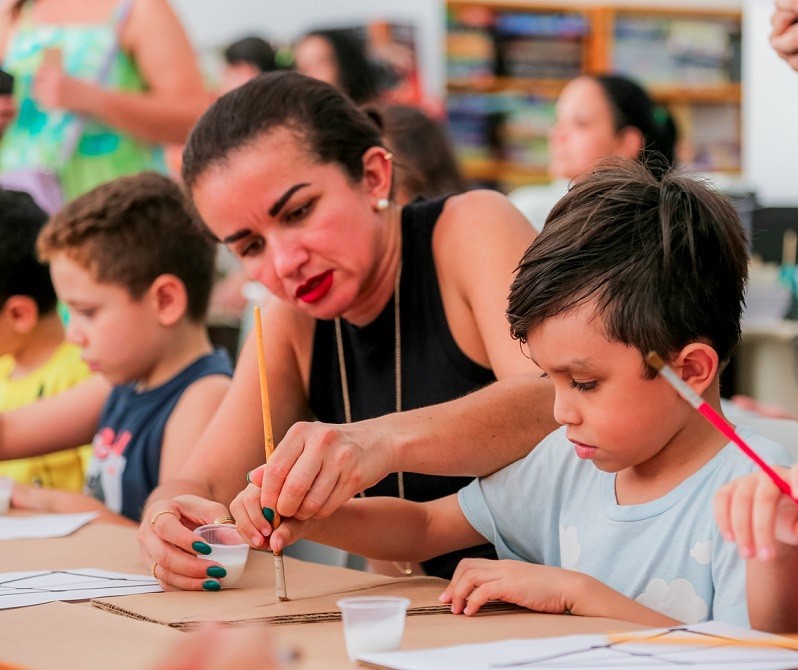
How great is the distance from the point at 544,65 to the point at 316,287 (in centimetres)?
561

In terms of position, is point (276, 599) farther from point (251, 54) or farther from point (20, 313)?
point (251, 54)

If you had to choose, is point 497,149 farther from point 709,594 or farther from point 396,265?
point 709,594

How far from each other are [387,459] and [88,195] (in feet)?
3.64

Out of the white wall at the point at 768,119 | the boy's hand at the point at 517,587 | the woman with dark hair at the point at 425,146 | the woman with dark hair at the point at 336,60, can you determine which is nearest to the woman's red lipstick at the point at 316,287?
the boy's hand at the point at 517,587

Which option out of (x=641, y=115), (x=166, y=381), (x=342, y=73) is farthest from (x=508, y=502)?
(x=342, y=73)

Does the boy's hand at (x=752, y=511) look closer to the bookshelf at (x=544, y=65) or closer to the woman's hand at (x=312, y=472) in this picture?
the woman's hand at (x=312, y=472)

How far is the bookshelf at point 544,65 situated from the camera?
674cm

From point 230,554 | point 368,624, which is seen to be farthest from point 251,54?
point 368,624

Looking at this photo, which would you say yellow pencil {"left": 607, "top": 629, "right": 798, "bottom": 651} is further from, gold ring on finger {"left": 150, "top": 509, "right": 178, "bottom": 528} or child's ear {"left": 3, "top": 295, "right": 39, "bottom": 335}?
child's ear {"left": 3, "top": 295, "right": 39, "bottom": 335}

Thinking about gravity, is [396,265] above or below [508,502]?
above

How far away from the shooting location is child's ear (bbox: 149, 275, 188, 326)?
2.10 m

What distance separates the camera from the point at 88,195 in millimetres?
2166

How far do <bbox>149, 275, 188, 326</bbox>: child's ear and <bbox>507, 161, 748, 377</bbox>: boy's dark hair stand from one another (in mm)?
1005

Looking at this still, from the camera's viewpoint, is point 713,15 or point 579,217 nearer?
point 579,217
